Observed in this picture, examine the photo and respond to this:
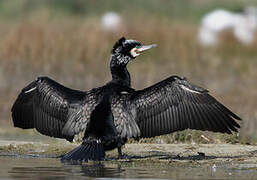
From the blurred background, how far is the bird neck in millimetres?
6100

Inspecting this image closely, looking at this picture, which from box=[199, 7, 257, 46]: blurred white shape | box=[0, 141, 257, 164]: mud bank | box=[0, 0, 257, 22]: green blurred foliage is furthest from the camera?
box=[0, 0, 257, 22]: green blurred foliage

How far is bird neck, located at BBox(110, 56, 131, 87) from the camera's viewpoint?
10289 mm

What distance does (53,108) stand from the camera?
10297 mm

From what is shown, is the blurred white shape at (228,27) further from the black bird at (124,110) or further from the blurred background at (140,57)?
the black bird at (124,110)

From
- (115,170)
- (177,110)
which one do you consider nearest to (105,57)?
(177,110)

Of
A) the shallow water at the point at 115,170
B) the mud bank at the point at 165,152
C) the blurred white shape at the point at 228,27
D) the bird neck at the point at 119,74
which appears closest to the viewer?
the shallow water at the point at 115,170

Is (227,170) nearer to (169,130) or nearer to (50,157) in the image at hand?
(169,130)

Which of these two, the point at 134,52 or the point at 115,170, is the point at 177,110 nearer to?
the point at 134,52

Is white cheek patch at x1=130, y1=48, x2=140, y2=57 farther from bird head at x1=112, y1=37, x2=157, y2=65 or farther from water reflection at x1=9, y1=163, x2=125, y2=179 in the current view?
water reflection at x1=9, y1=163, x2=125, y2=179

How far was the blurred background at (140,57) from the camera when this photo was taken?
18891 millimetres

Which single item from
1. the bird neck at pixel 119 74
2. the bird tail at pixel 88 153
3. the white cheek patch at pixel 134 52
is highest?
the white cheek patch at pixel 134 52

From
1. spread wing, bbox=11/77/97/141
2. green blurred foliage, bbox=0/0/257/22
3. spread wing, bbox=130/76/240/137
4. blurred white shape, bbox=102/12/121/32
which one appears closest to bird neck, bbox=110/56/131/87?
spread wing, bbox=130/76/240/137

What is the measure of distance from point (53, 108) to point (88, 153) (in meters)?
1.20

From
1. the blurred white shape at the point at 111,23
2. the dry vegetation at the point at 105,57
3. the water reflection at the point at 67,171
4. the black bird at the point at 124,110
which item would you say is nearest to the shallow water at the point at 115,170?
the water reflection at the point at 67,171
